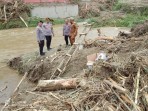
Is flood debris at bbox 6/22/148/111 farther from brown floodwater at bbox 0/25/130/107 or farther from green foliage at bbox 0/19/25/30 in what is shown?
green foliage at bbox 0/19/25/30

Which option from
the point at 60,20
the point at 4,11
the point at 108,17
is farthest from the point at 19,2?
the point at 108,17

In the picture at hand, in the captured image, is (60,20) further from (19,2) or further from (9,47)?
(9,47)

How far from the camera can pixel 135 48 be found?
12406 mm

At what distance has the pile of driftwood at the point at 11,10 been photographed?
28.0 metres

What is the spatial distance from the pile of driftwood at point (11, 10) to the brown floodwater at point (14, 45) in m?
1.90

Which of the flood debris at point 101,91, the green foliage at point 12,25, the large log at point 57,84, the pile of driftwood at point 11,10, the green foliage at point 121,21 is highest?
the flood debris at point 101,91

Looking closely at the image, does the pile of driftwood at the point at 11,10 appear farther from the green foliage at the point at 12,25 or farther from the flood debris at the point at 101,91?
the flood debris at the point at 101,91

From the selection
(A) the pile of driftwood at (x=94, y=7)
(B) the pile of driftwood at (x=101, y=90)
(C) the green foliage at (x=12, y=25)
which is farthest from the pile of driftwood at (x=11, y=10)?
(B) the pile of driftwood at (x=101, y=90)

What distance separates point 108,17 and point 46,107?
791 inches

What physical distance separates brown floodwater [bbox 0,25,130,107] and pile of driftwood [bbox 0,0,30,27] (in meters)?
1.90

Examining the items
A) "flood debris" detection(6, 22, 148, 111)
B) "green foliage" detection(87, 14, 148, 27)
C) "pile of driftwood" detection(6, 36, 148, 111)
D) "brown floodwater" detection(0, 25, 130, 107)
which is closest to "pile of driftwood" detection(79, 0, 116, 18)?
"green foliage" detection(87, 14, 148, 27)

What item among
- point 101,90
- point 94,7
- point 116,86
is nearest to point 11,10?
point 94,7

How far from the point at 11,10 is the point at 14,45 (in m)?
8.34

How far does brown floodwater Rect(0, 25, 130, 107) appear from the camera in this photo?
1362cm
